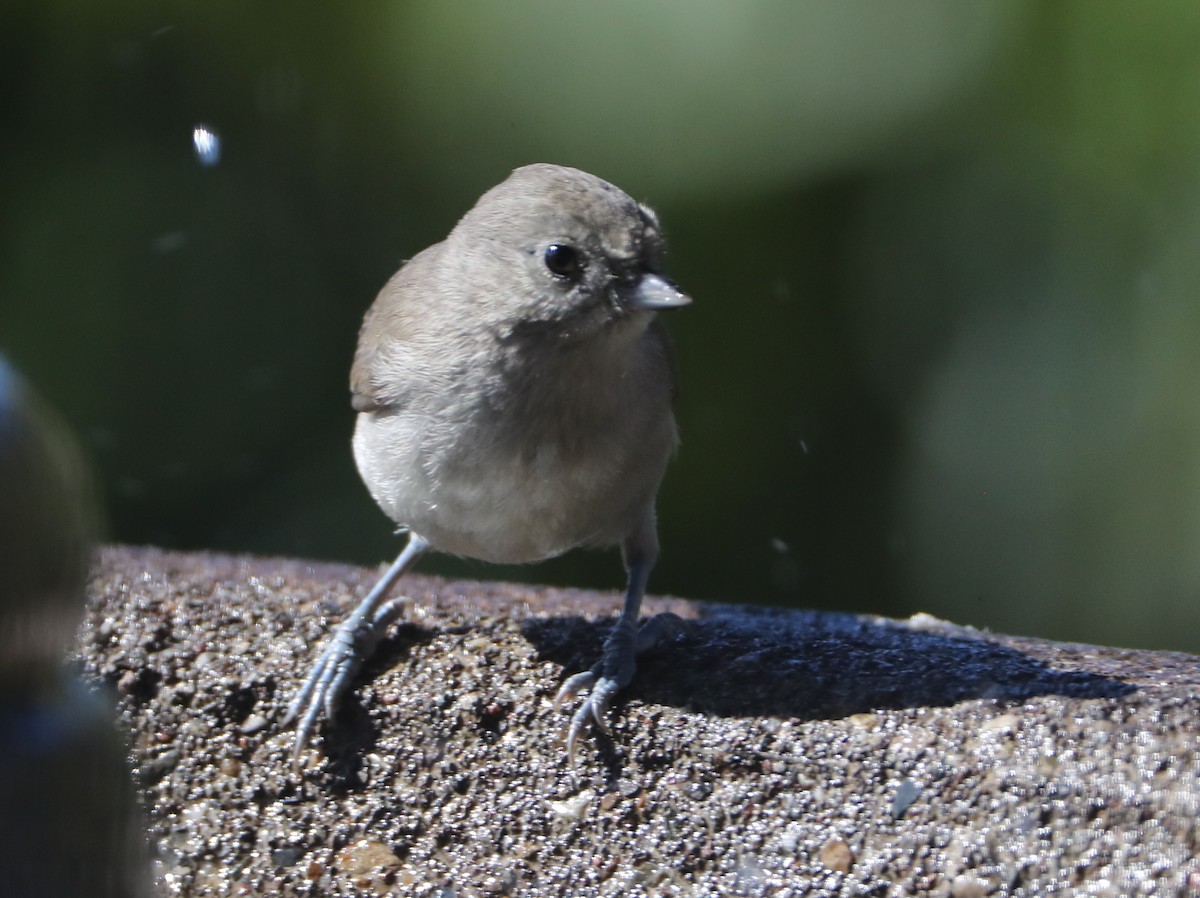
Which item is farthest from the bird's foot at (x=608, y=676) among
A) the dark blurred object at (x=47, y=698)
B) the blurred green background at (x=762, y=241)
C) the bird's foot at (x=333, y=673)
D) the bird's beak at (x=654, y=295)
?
the blurred green background at (x=762, y=241)

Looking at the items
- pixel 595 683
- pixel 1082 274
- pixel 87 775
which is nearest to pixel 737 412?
pixel 1082 274

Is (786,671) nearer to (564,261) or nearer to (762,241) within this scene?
(564,261)

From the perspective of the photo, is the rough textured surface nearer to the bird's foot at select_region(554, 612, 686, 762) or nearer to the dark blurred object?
the bird's foot at select_region(554, 612, 686, 762)

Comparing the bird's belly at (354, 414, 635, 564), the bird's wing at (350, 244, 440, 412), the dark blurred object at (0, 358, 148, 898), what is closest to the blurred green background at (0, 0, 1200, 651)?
the bird's wing at (350, 244, 440, 412)

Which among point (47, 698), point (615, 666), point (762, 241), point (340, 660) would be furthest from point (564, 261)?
point (47, 698)

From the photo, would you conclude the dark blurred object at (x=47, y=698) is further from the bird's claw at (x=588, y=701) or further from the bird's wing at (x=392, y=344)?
the bird's wing at (x=392, y=344)

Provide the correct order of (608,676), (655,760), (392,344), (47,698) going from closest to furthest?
(47,698), (655,760), (608,676), (392,344)
